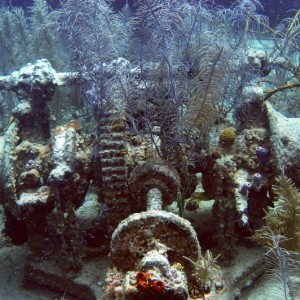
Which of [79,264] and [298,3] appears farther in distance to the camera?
[298,3]

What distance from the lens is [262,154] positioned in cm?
464

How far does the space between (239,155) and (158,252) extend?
2.22m

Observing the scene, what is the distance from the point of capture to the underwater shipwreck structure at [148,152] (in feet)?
14.4

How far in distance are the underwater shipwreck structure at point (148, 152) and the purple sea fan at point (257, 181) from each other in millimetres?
16

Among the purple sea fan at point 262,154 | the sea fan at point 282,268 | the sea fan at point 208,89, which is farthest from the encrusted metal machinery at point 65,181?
the sea fan at point 282,268

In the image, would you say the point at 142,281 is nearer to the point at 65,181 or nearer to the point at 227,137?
the point at 65,181

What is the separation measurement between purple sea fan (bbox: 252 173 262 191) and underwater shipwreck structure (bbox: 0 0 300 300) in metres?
0.02

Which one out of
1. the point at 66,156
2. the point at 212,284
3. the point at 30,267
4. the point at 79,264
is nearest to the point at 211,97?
the point at 66,156

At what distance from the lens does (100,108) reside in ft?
16.7

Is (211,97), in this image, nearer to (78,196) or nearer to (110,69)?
(110,69)

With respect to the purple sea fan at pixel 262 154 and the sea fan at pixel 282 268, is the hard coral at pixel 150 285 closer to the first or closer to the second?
the sea fan at pixel 282 268

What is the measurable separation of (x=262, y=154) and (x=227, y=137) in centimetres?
58

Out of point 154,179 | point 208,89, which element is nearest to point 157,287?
point 154,179

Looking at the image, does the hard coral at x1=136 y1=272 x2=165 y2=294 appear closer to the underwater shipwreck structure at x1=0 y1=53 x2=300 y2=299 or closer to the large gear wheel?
the underwater shipwreck structure at x1=0 y1=53 x2=300 y2=299
